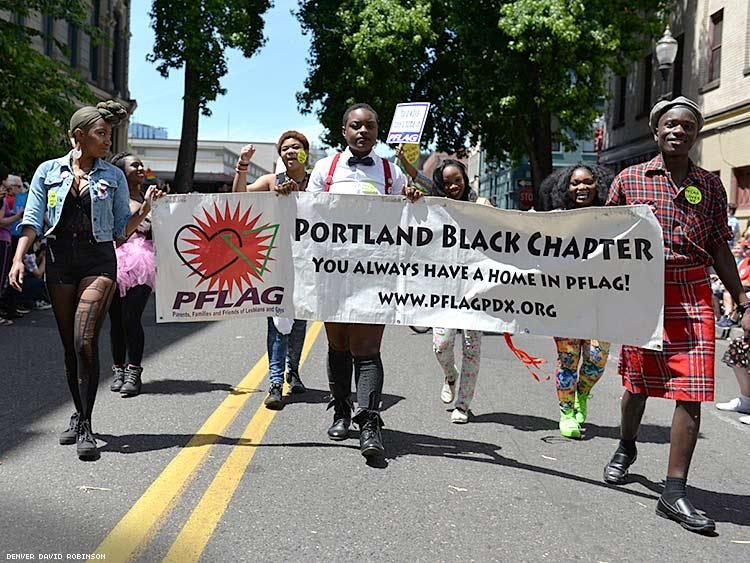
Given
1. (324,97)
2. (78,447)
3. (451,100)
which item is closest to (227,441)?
(78,447)

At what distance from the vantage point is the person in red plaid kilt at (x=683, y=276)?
4.34m

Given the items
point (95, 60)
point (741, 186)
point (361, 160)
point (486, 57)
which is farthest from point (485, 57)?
point (361, 160)

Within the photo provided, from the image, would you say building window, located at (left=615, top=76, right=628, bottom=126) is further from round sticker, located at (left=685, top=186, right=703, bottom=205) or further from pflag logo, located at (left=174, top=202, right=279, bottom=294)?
round sticker, located at (left=685, top=186, right=703, bottom=205)

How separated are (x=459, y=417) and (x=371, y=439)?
138cm

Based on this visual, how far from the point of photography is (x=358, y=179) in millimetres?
5395

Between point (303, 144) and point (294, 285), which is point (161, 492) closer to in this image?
point (294, 285)

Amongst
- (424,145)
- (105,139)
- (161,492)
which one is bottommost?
(161,492)

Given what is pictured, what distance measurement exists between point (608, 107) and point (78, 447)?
3141 cm

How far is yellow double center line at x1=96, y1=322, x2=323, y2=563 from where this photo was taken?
3695 millimetres

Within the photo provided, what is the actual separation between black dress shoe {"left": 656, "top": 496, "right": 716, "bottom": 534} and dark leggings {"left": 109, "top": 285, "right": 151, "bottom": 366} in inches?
169

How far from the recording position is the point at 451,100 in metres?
27.3

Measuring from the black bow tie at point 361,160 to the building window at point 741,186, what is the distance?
17.8 m

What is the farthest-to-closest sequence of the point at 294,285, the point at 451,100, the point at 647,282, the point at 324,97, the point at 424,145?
the point at 424,145
the point at 324,97
the point at 451,100
the point at 294,285
the point at 647,282

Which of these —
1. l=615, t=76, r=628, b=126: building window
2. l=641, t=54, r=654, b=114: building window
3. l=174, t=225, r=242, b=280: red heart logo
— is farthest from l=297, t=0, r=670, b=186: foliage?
l=174, t=225, r=242, b=280: red heart logo
